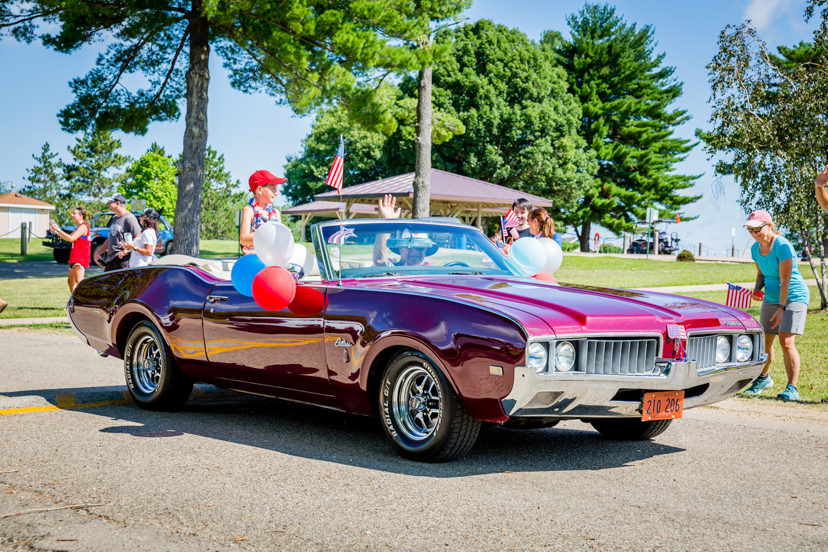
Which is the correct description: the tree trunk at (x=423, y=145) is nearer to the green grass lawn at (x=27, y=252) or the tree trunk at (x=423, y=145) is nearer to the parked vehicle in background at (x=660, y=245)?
the green grass lawn at (x=27, y=252)

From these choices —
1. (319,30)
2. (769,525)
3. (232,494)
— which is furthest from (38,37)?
(769,525)

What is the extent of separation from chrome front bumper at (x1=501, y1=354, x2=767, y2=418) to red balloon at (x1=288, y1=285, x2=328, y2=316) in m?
1.52

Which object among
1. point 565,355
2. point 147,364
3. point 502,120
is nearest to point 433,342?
point 565,355

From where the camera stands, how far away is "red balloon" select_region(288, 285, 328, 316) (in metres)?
5.16

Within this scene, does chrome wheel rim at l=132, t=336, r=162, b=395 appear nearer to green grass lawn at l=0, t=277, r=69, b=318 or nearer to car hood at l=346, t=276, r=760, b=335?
car hood at l=346, t=276, r=760, b=335

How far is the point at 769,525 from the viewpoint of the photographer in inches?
145

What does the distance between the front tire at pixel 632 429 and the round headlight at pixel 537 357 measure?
150 centimetres

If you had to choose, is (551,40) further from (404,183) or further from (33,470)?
(33,470)

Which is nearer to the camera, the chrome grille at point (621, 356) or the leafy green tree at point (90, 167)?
the chrome grille at point (621, 356)

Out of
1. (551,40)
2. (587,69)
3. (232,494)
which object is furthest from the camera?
(551,40)

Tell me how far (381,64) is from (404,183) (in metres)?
13.8

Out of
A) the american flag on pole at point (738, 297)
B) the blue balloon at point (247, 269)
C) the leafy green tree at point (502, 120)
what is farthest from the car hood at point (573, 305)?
the leafy green tree at point (502, 120)

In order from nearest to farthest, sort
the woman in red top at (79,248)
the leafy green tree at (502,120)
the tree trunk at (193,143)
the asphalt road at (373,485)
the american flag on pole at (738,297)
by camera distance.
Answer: the asphalt road at (373,485)
the american flag on pole at (738,297)
the woman in red top at (79,248)
the tree trunk at (193,143)
the leafy green tree at (502,120)

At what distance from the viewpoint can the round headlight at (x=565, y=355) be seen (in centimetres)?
425
